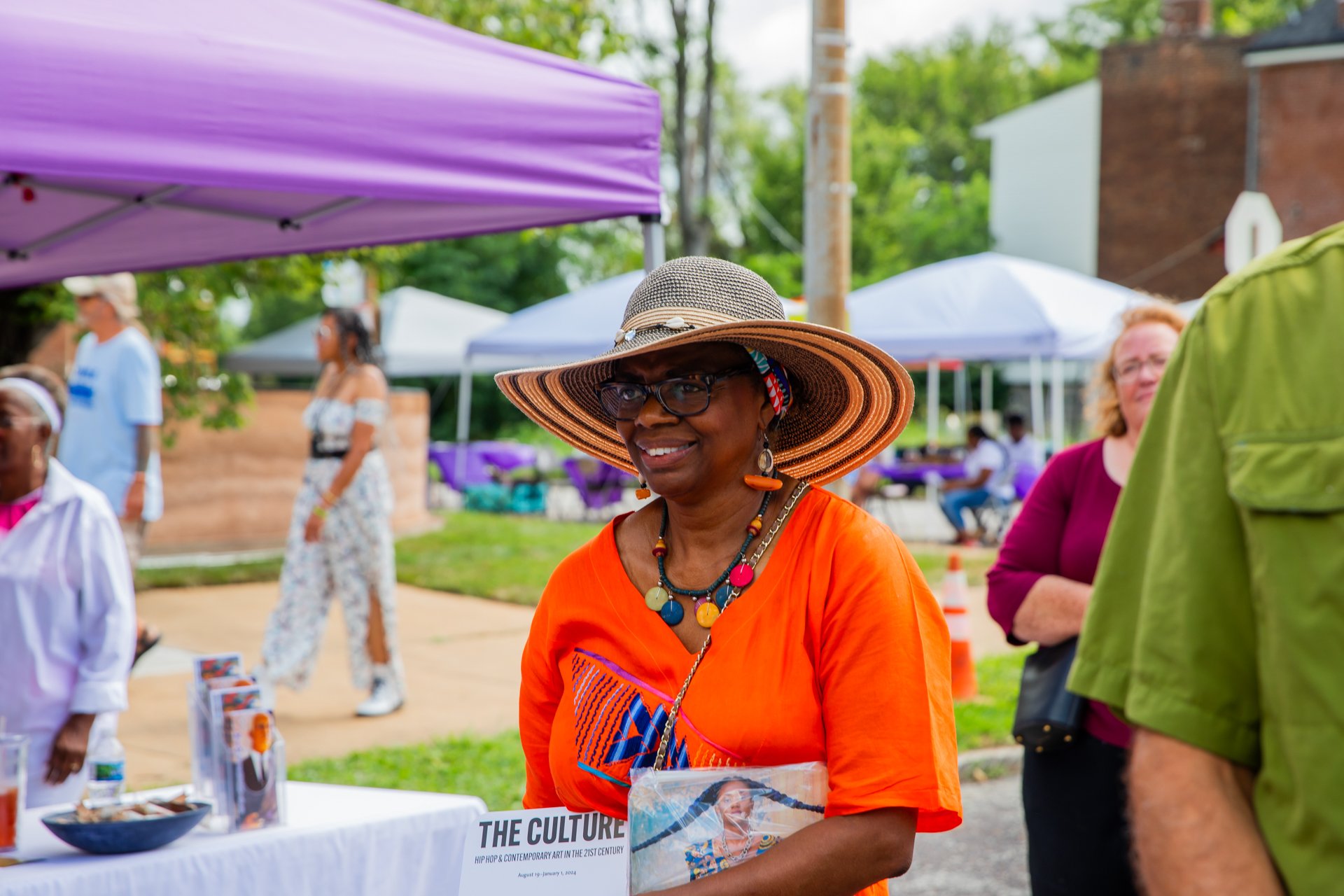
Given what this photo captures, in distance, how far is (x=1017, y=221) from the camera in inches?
1679

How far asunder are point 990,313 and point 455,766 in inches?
413

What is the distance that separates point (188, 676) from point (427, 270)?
110 feet

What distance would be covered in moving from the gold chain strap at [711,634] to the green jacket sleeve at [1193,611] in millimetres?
908

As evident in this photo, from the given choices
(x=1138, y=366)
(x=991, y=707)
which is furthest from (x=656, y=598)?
(x=991, y=707)

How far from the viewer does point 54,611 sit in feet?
12.0

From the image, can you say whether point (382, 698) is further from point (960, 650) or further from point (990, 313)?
point (990, 313)

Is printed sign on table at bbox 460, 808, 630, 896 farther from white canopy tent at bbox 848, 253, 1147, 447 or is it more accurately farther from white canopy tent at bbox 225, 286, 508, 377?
white canopy tent at bbox 225, 286, 508, 377

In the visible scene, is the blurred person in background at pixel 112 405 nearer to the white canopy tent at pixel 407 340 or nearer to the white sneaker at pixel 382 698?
the white sneaker at pixel 382 698

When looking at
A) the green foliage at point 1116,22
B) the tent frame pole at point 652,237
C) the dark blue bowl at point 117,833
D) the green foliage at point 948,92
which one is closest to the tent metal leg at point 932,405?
the tent frame pole at point 652,237

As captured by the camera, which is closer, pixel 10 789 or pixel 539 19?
pixel 10 789

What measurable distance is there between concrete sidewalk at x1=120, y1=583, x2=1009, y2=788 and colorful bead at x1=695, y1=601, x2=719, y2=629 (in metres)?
4.27

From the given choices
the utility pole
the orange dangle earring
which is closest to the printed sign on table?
the orange dangle earring

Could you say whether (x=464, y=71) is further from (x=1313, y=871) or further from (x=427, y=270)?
(x=427, y=270)

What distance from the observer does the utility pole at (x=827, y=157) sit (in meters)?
5.68
